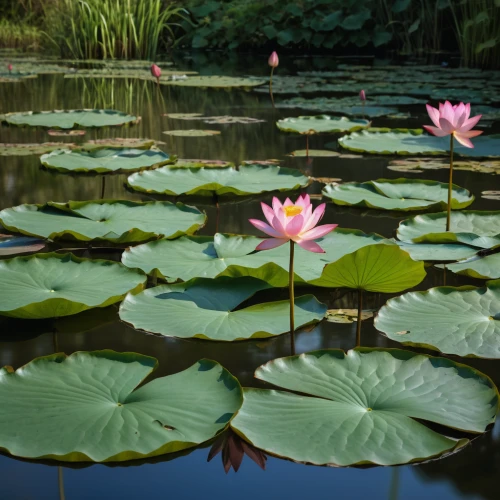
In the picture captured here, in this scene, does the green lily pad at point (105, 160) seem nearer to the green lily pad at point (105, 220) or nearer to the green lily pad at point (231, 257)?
the green lily pad at point (105, 220)

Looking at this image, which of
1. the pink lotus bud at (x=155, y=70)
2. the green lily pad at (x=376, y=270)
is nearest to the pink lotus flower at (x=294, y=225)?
the green lily pad at (x=376, y=270)

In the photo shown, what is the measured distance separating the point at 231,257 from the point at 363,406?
0.75m

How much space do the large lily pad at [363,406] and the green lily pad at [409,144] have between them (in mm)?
2136

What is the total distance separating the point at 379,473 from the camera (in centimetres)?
104

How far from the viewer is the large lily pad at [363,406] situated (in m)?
1.04

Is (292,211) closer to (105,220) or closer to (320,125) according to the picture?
(105,220)

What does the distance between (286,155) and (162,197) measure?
99 cm

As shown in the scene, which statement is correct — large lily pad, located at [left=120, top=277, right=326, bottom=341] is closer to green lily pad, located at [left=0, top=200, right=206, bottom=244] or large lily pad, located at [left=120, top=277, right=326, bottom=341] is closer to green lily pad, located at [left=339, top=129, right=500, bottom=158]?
green lily pad, located at [left=0, top=200, right=206, bottom=244]

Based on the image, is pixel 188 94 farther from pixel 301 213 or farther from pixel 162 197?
pixel 301 213

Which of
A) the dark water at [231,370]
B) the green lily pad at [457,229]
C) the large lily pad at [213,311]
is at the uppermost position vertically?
the green lily pad at [457,229]

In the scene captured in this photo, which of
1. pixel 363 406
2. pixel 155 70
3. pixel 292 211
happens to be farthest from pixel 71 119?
pixel 363 406

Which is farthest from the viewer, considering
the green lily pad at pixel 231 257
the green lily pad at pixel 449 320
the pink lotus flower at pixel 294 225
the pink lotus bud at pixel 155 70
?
the pink lotus bud at pixel 155 70

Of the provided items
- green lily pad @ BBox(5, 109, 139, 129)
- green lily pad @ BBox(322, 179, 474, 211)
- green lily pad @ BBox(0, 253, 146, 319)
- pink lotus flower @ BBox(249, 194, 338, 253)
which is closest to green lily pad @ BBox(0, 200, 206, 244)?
green lily pad @ BBox(0, 253, 146, 319)

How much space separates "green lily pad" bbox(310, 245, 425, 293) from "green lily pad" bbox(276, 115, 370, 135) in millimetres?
2165
